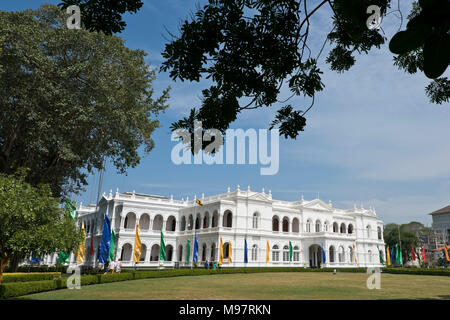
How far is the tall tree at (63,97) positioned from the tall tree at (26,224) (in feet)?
15.3

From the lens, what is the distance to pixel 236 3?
166 inches

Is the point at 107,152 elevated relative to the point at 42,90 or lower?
lower

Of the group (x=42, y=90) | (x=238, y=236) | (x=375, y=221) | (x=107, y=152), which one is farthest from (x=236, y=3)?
(x=375, y=221)

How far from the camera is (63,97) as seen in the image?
1761 cm

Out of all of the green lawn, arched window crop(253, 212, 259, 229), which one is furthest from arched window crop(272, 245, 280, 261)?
the green lawn

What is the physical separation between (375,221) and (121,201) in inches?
1570

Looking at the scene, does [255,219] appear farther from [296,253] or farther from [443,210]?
[443,210]

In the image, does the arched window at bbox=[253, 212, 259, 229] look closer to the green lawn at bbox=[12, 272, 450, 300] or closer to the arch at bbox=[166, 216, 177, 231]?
the arch at bbox=[166, 216, 177, 231]

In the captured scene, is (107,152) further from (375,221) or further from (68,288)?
(375,221)

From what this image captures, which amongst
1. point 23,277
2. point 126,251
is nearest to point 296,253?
point 126,251

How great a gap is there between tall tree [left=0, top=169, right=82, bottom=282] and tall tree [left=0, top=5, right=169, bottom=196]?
465cm

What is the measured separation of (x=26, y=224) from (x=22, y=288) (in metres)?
2.77

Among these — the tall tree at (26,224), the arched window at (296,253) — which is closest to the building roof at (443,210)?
the arched window at (296,253)
